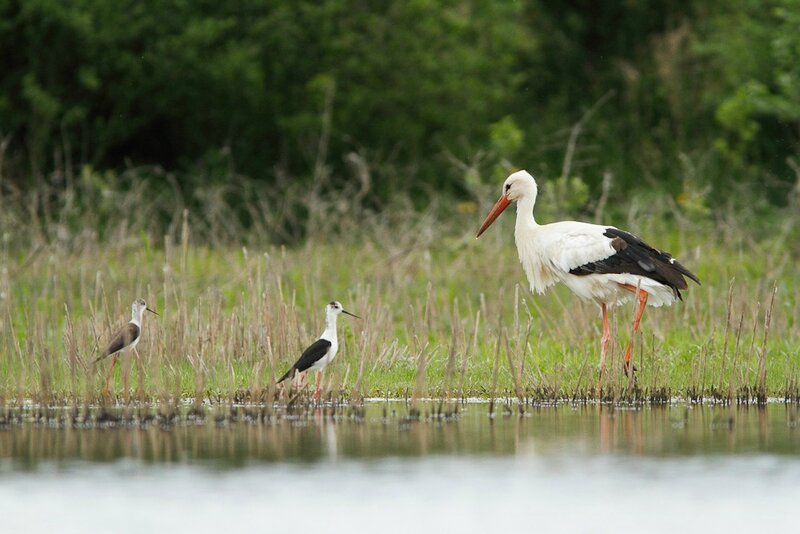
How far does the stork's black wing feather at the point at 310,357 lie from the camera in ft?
30.8

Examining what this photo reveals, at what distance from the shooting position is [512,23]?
1137 inches

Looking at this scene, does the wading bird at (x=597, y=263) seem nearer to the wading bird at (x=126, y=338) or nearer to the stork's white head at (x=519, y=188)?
the stork's white head at (x=519, y=188)

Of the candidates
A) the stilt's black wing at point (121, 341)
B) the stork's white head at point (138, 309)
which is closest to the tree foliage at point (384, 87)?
the stork's white head at point (138, 309)

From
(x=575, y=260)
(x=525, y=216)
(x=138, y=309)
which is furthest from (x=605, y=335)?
(x=138, y=309)

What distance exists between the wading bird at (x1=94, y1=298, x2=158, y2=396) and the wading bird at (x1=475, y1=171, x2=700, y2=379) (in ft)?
9.97

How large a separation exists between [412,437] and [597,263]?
→ 10.3 feet

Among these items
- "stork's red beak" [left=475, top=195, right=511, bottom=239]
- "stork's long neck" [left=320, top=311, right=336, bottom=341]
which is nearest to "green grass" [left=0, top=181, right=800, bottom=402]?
"stork's long neck" [left=320, top=311, right=336, bottom=341]

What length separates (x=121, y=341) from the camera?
9484 mm

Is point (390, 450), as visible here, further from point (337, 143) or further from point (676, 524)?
point (337, 143)

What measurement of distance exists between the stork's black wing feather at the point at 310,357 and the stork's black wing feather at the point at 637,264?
235 centimetres

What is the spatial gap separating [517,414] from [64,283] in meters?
6.55

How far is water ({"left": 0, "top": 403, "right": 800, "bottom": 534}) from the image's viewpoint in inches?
252

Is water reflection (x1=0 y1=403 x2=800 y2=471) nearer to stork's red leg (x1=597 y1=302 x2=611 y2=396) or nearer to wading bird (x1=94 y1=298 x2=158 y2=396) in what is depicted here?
stork's red leg (x1=597 y1=302 x2=611 y2=396)

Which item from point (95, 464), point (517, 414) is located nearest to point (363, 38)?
point (517, 414)
